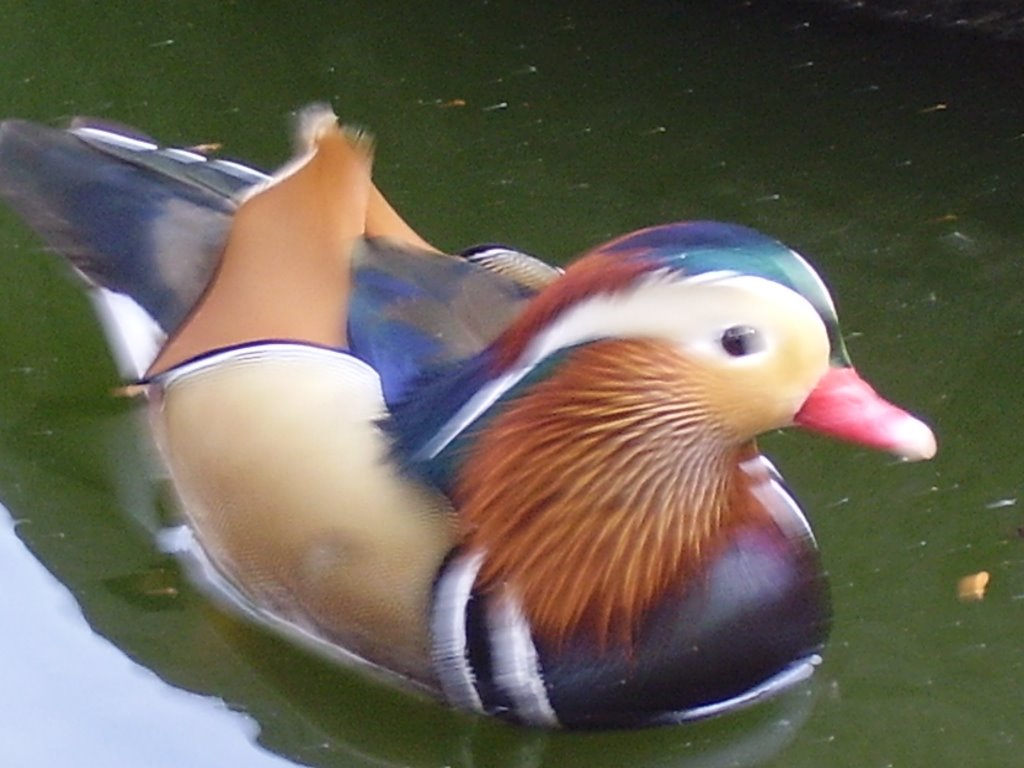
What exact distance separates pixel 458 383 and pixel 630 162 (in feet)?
2.24

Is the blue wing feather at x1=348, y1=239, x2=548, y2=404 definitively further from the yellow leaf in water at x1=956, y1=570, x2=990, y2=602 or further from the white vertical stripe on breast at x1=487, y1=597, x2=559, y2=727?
the yellow leaf in water at x1=956, y1=570, x2=990, y2=602

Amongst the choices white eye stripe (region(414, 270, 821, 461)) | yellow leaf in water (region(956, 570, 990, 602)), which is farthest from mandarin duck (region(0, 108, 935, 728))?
yellow leaf in water (region(956, 570, 990, 602))

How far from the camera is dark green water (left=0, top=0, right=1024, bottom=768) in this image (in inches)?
40.1

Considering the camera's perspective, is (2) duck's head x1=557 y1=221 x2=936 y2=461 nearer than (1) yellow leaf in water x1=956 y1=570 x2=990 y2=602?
Yes

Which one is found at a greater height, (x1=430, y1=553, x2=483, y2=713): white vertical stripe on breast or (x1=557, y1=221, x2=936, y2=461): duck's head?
(x1=557, y1=221, x2=936, y2=461): duck's head

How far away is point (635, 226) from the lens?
1.41 metres

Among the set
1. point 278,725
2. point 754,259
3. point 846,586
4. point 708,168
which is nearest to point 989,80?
point 708,168

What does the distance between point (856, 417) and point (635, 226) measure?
2.04 ft

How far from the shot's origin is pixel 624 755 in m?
0.97

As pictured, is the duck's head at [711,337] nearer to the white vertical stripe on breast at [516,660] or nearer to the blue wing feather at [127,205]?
the white vertical stripe on breast at [516,660]

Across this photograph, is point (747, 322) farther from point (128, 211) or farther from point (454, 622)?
point (128, 211)

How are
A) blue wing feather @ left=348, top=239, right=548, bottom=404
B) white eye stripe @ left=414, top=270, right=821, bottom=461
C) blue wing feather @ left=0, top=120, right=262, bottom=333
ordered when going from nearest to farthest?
white eye stripe @ left=414, top=270, right=821, bottom=461, blue wing feather @ left=348, top=239, right=548, bottom=404, blue wing feather @ left=0, top=120, right=262, bottom=333

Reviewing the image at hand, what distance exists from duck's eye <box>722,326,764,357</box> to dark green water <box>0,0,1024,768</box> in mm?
307

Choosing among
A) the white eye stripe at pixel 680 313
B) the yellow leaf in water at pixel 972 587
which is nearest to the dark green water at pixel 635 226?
the yellow leaf in water at pixel 972 587
